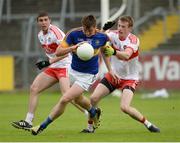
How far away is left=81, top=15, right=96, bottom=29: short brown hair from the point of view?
1581cm

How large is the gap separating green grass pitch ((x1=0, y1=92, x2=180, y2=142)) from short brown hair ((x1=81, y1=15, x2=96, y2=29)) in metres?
2.08

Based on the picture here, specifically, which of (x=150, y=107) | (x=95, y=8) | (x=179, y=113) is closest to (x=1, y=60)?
(x=95, y=8)

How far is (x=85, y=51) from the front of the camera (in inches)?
623

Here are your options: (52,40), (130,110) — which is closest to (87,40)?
(130,110)

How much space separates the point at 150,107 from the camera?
25.1 metres

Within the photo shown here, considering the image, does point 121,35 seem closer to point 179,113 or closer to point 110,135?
point 110,135

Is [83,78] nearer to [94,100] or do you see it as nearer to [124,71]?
[94,100]

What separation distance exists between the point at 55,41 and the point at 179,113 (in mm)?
5608

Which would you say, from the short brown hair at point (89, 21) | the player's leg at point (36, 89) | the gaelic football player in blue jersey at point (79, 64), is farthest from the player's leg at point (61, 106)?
the player's leg at point (36, 89)

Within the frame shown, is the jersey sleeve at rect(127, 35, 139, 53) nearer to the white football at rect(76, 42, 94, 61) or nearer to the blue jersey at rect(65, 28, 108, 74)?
the blue jersey at rect(65, 28, 108, 74)

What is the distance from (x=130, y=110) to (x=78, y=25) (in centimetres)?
2037

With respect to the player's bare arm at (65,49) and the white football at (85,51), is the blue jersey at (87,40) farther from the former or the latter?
the white football at (85,51)

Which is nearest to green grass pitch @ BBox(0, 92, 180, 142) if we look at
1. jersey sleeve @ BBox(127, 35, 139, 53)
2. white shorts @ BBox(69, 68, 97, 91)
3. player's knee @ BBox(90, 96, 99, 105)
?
player's knee @ BBox(90, 96, 99, 105)

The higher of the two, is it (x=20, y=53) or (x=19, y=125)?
(x=19, y=125)
